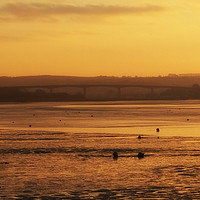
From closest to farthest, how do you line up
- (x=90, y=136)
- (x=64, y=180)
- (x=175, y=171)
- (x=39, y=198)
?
(x=39, y=198)
(x=64, y=180)
(x=175, y=171)
(x=90, y=136)

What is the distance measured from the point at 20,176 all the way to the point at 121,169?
6075 mm

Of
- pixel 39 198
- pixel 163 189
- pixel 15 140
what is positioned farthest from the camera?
pixel 15 140

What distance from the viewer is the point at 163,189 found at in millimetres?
28422

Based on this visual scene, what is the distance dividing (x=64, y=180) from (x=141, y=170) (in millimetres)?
5369

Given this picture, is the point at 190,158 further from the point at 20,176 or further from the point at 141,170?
the point at 20,176

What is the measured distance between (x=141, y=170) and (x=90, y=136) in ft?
85.6

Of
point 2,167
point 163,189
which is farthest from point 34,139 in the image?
point 163,189

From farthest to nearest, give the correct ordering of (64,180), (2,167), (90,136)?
(90,136), (2,167), (64,180)

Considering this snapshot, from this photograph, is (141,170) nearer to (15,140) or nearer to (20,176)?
(20,176)

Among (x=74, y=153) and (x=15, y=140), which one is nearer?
(x=74, y=153)

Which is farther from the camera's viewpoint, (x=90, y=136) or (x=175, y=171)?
(x=90, y=136)

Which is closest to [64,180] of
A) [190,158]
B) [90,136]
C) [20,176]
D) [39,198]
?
[20,176]

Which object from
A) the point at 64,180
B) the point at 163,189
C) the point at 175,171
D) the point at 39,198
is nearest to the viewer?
the point at 39,198

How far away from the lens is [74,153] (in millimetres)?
43562
